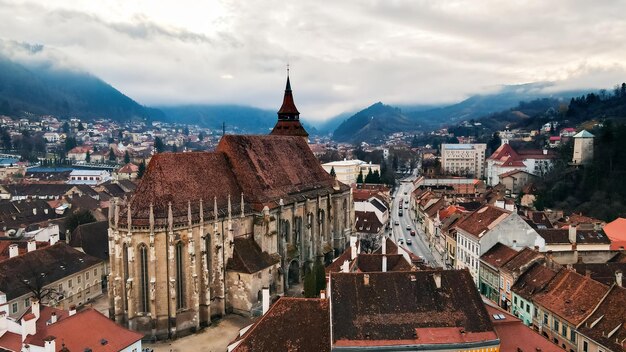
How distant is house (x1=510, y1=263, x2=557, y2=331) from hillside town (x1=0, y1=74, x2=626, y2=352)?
0.15 m

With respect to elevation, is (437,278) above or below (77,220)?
above

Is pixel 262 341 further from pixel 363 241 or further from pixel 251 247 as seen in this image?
pixel 363 241

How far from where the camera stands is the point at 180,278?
48.7 metres

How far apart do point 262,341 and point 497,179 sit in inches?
5718

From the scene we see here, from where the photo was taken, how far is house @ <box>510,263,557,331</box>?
46344 millimetres

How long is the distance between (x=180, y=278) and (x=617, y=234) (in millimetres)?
59113

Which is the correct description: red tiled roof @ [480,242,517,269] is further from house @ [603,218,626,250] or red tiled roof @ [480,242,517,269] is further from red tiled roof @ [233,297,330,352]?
red tiled roof @ [233,297,330,352]

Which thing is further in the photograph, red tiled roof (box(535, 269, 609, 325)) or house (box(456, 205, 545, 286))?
house (box(456, 205, 545, 286))

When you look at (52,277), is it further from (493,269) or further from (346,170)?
(346,170)

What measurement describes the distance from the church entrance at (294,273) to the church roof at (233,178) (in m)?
8.25

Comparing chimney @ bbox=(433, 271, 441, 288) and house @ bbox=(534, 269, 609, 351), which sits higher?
chimney @ bbox=(433, 271, 441, 288)

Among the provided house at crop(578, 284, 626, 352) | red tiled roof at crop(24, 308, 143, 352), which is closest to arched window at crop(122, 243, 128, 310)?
red tiled roof at crop(24, 308, 143, 352)

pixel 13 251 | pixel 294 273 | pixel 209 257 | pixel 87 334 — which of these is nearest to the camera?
pixel 87 334

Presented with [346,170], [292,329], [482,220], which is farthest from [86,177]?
[292,329]
